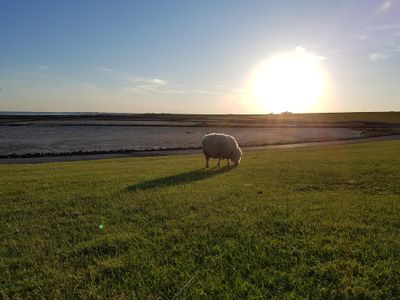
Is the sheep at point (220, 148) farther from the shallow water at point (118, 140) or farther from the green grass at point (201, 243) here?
the shallow water at point (118, 140)

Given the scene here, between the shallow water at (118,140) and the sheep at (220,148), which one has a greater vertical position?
the sheep at (220,148)

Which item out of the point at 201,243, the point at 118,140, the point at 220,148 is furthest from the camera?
the point at 118,140

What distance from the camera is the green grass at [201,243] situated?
5.10 meters

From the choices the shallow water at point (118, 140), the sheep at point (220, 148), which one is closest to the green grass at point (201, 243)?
the sheep at point (220, 148)

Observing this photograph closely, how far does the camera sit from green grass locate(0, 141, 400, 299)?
16.7 feet

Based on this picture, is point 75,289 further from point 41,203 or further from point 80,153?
point 80,153

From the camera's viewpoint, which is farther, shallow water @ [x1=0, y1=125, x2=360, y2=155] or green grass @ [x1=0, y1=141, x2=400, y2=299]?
shallow water @ [x1=0, y1=125, x2=360, y2=155]

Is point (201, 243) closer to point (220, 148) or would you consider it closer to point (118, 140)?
point (220, 148)

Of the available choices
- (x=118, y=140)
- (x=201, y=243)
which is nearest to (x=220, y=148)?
(x=201, y=243)

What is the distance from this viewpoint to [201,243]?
668 centimetres

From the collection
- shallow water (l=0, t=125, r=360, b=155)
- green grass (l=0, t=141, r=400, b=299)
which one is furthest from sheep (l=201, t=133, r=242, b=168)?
shallow water (l=0, t=125, r=360, b=155)

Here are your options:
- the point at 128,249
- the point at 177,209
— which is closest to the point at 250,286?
the point at 128,249

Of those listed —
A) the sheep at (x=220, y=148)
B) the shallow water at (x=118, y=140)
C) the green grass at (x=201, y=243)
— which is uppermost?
the sheep at (x=220, y=148)

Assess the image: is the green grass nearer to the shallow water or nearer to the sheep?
the sheep
